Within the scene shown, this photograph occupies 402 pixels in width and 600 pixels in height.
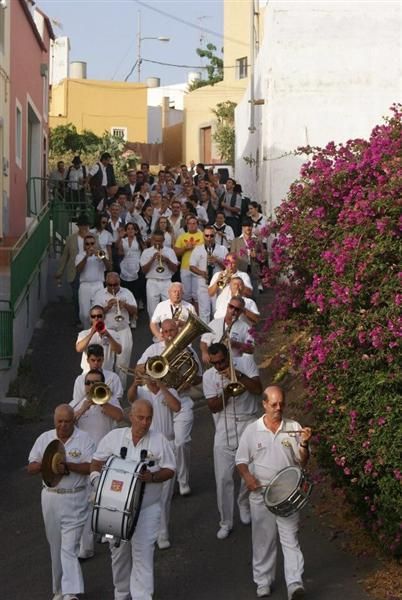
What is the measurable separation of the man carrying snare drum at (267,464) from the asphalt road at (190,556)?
27 centimetres

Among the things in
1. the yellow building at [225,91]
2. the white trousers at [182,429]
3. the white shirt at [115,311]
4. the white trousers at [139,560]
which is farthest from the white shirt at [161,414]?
the yellow building at [225,91]

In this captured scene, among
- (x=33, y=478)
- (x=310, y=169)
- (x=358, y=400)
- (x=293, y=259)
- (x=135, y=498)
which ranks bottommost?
(x=33, y=478)

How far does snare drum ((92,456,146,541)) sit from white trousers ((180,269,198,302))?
28.4ft

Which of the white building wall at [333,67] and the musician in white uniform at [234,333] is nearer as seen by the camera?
the musician in white uniform at [234,333]

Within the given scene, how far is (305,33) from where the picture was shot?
20625 millimetres

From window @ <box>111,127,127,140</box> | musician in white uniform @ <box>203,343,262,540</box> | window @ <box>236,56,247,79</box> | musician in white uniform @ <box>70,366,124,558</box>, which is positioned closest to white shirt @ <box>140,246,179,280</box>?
musician in white uniform @ <box>203,343,262,540</box>

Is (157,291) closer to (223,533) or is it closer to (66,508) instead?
(223,533)

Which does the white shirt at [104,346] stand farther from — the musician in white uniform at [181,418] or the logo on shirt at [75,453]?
the logo on shirt at [75,453]

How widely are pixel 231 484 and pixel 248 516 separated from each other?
0.49 metres

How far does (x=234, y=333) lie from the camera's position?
11578mm

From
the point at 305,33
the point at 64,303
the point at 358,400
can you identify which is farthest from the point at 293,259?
the point at 305,33

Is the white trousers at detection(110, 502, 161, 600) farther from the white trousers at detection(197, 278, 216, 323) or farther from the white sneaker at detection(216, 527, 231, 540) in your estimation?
the white trousers at detection(197, 278, 216, 323)

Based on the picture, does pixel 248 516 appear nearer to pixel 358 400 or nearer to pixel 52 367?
pixel 358 400

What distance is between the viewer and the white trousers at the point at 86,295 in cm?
1681
